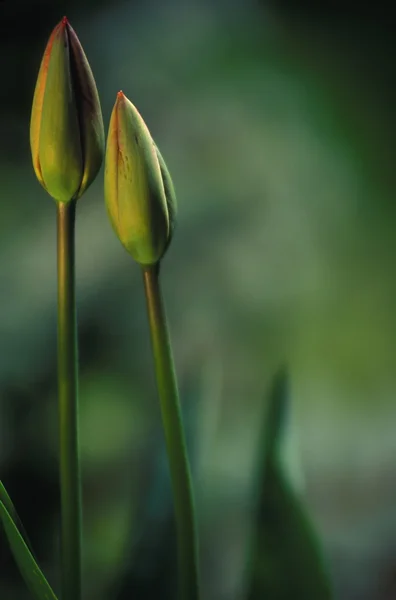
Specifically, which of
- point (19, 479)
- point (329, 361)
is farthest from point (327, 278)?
point (19, 479)

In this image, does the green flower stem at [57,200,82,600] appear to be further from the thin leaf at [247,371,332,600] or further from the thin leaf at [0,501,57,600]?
the thin leaf at [247,371,332,600]

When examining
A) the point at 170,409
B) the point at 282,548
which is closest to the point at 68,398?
the point at 170,409

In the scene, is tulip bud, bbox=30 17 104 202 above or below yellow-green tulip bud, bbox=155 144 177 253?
above

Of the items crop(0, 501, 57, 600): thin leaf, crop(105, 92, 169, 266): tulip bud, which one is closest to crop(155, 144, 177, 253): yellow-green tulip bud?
crop(105, 92, 169, 266): tulip bud

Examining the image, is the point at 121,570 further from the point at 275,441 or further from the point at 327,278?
the point at 327,278

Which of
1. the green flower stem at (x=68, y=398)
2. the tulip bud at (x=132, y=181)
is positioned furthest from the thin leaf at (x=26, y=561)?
the tulip bud at (x=132, y=181)
